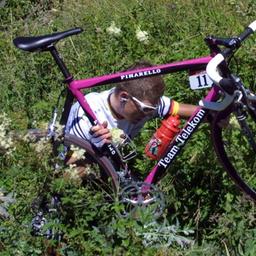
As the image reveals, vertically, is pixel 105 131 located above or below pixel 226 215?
above

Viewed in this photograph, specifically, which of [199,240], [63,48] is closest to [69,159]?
[199,240]

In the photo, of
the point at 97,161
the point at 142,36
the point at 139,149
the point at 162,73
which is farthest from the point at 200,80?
the point at 142,36

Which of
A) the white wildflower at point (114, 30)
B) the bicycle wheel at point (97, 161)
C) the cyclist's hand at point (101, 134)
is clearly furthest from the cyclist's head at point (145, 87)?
the white wildflower at point (114, 30)

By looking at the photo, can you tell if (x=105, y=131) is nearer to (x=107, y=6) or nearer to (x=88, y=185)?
(x=88, y=185)

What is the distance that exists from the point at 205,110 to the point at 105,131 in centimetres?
60

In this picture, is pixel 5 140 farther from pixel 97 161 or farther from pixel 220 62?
pixel 220 62

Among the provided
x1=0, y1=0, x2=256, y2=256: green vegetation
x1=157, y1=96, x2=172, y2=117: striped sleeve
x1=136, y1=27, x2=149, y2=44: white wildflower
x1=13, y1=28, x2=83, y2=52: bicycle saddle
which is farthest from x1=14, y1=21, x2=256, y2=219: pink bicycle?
x1=136, y1=27, x2=149, y2=44: white wildflower

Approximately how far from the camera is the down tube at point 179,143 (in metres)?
4.38

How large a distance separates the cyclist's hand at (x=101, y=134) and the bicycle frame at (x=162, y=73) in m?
0.05

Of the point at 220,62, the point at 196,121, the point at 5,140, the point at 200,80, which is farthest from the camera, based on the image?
the point at 196,121

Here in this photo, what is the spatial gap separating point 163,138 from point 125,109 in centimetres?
28

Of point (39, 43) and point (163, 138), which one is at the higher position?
point (39, 43)

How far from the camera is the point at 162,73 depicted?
4309 mm

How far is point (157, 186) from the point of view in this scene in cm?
464
